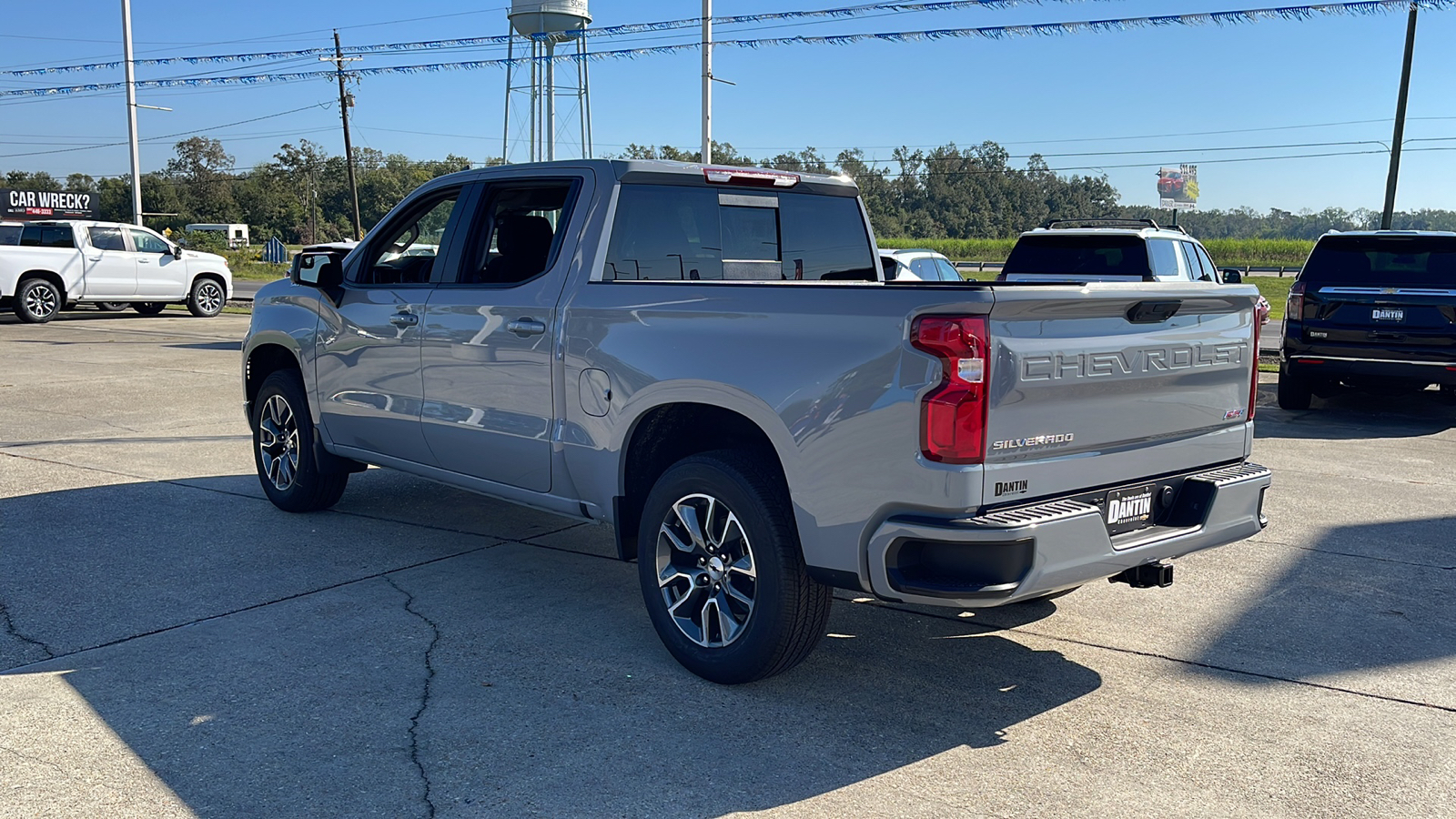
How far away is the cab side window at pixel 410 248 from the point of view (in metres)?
6.02

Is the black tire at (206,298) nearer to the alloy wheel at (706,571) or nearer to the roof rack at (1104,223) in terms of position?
the roof rack at (1104,223)

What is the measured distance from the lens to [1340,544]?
6594 millimetres

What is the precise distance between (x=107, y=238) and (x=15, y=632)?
19833 mm

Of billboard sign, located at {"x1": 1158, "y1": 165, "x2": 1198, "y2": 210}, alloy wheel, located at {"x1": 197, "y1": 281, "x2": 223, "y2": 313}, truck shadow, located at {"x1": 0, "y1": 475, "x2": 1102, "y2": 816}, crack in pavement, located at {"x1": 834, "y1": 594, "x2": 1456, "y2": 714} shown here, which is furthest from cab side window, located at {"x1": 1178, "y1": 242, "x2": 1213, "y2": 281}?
billboard sign, located at {"x1": 1158, "y1": 165, "x2": 1198, "y2": 210}

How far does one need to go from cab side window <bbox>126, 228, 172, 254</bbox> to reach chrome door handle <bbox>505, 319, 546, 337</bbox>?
66.6 ft

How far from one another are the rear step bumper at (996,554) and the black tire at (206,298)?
2338 cm

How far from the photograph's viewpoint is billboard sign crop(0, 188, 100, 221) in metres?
61.9

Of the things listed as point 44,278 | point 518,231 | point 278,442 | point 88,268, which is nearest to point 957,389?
point 518,231

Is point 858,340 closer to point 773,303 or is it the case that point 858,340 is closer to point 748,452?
point 773,303

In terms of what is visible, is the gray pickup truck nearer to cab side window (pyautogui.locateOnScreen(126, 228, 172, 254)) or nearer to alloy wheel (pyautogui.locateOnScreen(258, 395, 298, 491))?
alloy wheel (pyautogui.locateOnScreen(258, 395, 298, 491))

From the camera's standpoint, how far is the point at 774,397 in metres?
4.07

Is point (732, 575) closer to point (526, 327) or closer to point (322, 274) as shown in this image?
point (526, 327)

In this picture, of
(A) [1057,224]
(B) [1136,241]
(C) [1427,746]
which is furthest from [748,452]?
(A) [1057,224]

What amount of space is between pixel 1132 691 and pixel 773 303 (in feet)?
6.52
